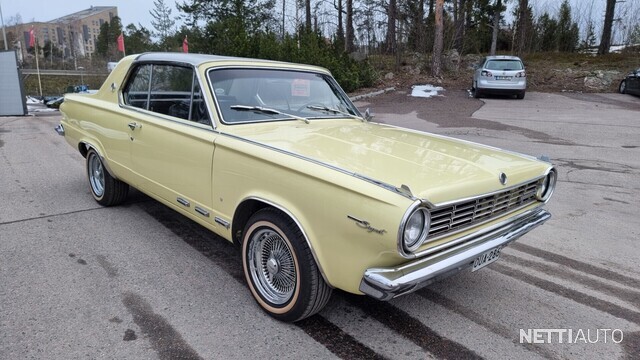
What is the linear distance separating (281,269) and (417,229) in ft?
3.41

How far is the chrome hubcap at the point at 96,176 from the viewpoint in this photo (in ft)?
17.2

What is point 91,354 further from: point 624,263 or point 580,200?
point 580,200

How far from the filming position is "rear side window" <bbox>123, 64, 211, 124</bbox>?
3.67 meters

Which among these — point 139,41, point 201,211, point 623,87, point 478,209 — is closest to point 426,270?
point 478,209

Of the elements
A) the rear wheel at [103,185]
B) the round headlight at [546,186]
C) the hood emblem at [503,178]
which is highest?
the hood emblem at [503,178]

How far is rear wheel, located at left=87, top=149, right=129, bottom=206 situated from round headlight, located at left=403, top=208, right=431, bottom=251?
3.88 meters

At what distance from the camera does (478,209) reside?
2768 millimetres

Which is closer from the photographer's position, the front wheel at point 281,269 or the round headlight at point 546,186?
the front wheel at point 281,269

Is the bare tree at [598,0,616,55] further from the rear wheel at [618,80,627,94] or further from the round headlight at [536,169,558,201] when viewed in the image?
the round headlight at [536,169,558,201]

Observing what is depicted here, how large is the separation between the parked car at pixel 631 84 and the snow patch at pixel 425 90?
7.82 metres

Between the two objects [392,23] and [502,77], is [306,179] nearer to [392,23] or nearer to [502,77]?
Answer: [502,77]

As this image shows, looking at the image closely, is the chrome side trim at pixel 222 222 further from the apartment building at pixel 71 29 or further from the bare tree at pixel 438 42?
the apartment building at pixel 71 29

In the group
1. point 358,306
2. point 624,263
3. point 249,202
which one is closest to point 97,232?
point 249,202

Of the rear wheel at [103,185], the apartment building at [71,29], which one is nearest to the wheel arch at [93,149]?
the rear wheel at [103,185]
